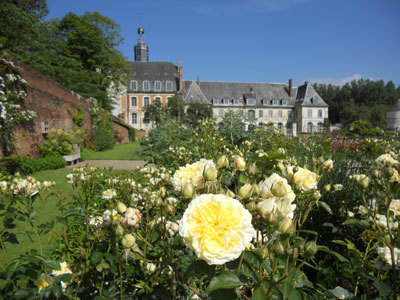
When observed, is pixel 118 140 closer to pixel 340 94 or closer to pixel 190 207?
pixel 190 207

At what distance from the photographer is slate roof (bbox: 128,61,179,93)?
37.3m

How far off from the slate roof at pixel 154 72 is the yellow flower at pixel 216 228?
37.3m

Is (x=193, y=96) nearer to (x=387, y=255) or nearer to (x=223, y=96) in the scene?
(x=223, y=96)

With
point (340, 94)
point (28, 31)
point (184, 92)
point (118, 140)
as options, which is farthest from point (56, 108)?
point (340, 94)

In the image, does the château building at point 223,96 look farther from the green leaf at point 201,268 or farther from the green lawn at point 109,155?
the green leaf at point 201,268

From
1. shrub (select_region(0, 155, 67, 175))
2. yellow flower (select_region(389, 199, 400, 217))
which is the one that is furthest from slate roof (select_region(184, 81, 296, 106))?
yellow flower (select_region(389, 199, 400, 217))

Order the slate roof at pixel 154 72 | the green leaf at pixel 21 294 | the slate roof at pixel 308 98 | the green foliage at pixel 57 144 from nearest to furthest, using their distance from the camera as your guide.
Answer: the green leaf at pixel 21 294
the green foliage at pixel 57 144
the slate roof at pixel 154 72
the slate roof at pixel 308 98

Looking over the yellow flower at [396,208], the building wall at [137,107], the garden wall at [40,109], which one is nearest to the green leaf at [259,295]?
the yellow flower at [396,208]

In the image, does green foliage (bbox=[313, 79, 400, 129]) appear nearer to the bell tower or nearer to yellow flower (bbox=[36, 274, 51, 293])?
the bell tower

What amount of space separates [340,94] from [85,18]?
142 ft

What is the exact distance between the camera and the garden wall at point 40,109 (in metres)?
7.61

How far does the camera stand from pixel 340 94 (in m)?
48.1

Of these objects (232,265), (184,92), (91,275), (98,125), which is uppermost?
(184,92)

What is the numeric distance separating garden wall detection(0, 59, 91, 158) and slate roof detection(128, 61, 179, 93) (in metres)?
27.0
